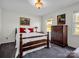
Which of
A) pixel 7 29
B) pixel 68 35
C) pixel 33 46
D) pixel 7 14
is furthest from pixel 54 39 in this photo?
pixel 7 14

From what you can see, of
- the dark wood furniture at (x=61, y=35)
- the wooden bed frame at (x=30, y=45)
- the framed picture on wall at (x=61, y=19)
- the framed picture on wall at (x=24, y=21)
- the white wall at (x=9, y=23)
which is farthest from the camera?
the framed picture on wall at (x=24, y=21)

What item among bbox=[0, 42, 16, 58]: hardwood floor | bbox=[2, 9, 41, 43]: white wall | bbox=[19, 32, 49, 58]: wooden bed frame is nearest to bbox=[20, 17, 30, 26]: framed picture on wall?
bbox=[2, 9, 41, 43]: white wall

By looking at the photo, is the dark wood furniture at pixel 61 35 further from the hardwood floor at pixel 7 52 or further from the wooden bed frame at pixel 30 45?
the hardwood floor at pixel 7 52

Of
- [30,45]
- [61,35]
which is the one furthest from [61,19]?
[30,45]

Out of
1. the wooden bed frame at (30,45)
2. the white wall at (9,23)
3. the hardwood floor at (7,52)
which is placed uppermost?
the white wall at (9,23)

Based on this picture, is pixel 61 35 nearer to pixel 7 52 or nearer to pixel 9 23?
pixel 7 52

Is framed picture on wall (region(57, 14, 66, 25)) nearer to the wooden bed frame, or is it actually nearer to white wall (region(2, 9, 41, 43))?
the wooden bed frame

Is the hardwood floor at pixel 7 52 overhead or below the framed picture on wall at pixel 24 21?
below

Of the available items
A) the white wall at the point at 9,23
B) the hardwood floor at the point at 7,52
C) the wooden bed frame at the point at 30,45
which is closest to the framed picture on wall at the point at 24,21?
the white wall at the point at 9,23

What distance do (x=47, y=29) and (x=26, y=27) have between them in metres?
→ 1.90

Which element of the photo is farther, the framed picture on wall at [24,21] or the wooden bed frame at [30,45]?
the framed picture on wall at [24,21]

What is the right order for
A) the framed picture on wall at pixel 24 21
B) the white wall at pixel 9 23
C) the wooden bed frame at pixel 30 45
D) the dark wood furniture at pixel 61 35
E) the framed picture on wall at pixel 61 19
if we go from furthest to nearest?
the framed picture on wall at pixel 24 21 < the white wall at pixel 9 23 < the framed picture on wall at pixel 61 19 < the dark wood furniture at pixel 61 35 < the wooden bed frame at pixel 30 45

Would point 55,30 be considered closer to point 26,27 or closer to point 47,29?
point 47,29

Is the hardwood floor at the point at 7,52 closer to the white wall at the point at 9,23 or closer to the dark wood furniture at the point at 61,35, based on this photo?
the white wall at the point at 9,23
